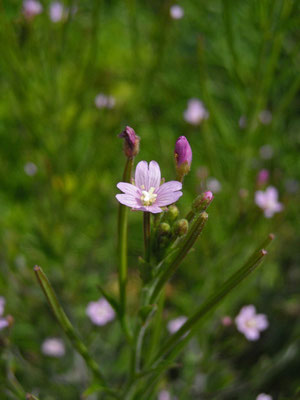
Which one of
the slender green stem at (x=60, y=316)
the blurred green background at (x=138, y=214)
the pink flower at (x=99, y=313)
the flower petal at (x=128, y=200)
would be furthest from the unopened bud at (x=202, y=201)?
the pink flower at (x=99, y=313)

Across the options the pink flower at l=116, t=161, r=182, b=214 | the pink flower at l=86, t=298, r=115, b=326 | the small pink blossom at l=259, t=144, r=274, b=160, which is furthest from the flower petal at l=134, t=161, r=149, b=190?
the small pink blossom at l=259, t=144, r=274, b=160

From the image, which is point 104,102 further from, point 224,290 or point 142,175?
point 224,290

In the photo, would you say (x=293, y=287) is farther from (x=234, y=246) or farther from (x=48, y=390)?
(x=48, y=390)

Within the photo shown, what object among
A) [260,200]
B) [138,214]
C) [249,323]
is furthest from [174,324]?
[138,214]

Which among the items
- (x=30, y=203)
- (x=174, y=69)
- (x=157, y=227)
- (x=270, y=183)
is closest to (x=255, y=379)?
(x=157, y=227)

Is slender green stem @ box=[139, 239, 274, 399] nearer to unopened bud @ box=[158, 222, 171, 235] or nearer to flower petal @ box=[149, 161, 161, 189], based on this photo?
unopened bud @ box=[158, 222, 171, 235]

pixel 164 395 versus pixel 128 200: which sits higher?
pixel 128 200

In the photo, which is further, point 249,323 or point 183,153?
point 249,323

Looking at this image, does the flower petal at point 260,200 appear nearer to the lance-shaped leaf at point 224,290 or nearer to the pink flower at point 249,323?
the pink flower at point 249,323
